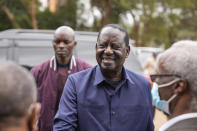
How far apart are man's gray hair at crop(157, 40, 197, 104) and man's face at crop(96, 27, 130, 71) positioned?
766mm

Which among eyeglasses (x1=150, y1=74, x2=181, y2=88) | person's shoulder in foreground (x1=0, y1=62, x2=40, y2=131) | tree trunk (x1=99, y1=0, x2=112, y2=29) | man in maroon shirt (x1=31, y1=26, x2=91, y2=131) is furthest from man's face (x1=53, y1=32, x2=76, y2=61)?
tree trunk (x1=99, y1=0, x2=112, y2=29)

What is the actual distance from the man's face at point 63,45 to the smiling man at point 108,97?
1.46m

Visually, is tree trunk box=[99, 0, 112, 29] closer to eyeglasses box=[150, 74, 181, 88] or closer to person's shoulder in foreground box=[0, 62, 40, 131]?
eyeglasses box=[150, 74, 181, 88]

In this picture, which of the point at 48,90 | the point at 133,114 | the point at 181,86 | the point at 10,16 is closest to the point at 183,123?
the point at 181,86

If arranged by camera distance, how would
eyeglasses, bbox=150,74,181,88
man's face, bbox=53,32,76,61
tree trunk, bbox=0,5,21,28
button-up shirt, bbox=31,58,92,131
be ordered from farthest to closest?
tree trunk, bbox=0,5,21,28
man's face, bbox=53,32,76,61
button-up shirt, bbox=31,58,92,131
eyeglasses, bbox=150,74,181,88

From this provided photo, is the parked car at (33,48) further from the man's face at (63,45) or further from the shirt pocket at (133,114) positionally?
the shirt pocket at (133,114)

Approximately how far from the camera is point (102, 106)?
2.60 m

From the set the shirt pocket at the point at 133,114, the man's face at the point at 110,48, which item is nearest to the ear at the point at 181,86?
the shirt pocket at the point at 133,114

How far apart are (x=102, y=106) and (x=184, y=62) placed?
2.93 ft

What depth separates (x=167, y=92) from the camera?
2.13m

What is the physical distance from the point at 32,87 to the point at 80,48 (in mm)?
4817

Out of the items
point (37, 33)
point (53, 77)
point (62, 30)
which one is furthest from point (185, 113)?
point (37, 33)

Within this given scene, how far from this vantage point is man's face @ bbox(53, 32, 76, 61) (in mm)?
4242

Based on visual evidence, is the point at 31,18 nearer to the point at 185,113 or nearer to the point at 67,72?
the point at 67,72
